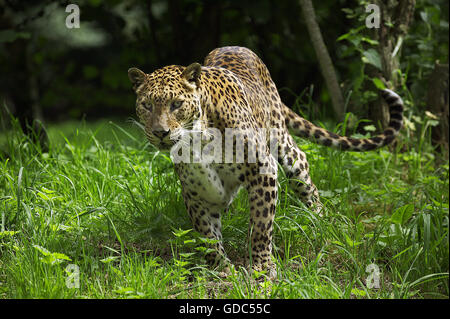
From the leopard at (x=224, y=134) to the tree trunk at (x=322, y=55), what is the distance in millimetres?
1544

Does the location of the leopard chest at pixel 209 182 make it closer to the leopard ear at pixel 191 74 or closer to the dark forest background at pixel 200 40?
the leopard ear at pixel 191 74

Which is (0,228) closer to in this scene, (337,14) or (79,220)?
(79,220)

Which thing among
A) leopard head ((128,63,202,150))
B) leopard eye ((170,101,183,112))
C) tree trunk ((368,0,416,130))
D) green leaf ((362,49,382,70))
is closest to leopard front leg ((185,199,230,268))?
leopard head ((128,63,202,150))

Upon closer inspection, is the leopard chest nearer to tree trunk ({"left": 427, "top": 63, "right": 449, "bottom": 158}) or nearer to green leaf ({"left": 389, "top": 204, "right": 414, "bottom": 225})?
green leaf ({"left": 389, "top": 204, "right": 414, "bottom": 225})

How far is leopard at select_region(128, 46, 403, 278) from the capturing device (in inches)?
155

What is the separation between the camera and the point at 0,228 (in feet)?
15.1

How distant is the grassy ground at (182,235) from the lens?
155 inches

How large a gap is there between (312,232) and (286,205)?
1.52 feet

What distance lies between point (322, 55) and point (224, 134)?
113 inches

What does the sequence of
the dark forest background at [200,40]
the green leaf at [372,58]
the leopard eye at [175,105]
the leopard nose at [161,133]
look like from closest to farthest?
the leopard nose at [161,133] → the leopard eye at [175,105] → the green leaf at [372,58] → the dark forest background at [200,40]

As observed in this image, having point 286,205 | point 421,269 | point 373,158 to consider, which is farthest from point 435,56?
point 421,269

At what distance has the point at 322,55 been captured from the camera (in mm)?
6703

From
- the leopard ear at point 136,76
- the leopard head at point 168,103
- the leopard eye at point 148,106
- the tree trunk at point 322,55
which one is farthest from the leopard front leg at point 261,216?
the tree trunk at point 322,55
